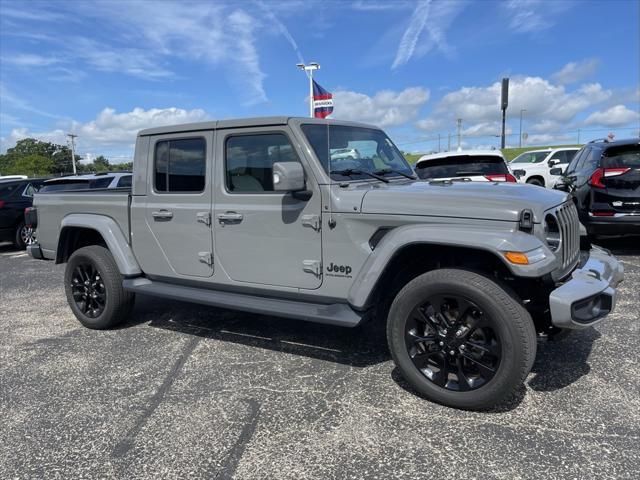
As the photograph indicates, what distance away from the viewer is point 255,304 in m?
3.83

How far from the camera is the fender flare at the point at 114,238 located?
15.0 ft

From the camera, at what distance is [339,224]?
135 inches

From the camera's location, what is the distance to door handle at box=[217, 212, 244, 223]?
3.87m

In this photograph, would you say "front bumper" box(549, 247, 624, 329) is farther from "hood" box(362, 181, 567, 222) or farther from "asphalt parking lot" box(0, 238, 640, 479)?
"asphalt parking lot" box(0, 238, 640, 479)

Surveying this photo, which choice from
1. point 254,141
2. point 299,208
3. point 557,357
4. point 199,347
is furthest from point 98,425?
point 557,357

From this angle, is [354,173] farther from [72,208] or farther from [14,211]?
[14,211]

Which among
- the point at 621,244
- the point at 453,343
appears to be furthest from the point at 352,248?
the point at 621,244

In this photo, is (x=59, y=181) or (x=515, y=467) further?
(x=59, y=181)

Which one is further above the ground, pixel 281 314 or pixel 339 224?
pixel 339 224

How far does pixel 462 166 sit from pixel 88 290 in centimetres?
572

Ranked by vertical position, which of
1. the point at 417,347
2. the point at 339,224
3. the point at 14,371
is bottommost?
the point at 14,371

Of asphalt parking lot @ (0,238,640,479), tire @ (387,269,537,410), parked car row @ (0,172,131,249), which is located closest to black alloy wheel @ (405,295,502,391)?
tire @ (387,269,537,410)

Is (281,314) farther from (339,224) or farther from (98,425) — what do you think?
(98,425)

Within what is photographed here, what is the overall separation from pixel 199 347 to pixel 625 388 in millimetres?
3220
